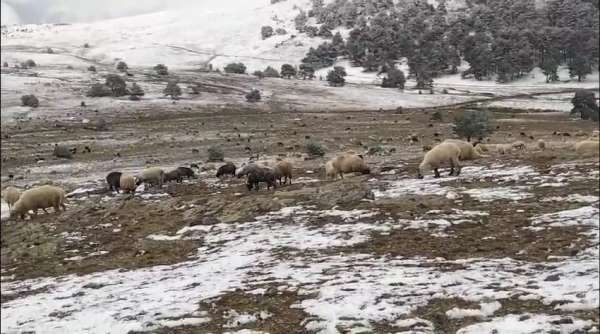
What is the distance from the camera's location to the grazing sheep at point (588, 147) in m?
15.7

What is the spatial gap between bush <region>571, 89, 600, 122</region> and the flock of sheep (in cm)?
350

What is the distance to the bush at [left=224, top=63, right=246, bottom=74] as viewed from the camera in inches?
3238

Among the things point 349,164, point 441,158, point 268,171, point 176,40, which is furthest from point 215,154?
point 176,40

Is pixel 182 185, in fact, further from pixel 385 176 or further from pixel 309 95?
pixel 309 95

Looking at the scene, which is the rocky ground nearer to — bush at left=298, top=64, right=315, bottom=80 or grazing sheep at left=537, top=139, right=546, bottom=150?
grazing sheep at left=537, top=139, right=546, bottom=150

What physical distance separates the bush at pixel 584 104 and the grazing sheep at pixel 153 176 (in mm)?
11799

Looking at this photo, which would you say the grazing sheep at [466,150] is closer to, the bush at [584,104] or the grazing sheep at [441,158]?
the grazing sheep at [441,158]

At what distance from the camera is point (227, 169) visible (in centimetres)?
1869

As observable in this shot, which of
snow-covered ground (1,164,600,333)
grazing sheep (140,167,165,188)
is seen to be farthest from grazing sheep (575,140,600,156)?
grazing sheep (140,167,165,188)

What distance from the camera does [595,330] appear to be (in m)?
6.61

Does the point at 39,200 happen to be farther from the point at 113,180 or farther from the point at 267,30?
the point at 267,30

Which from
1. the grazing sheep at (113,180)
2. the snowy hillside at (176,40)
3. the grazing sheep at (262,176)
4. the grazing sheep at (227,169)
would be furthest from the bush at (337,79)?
the grazing sheep at (113,180)

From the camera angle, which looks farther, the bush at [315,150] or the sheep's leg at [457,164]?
the bush at [315,150]

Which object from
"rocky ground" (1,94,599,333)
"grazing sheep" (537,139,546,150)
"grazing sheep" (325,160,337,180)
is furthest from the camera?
"grazing sheep" (325,160,337,180)
